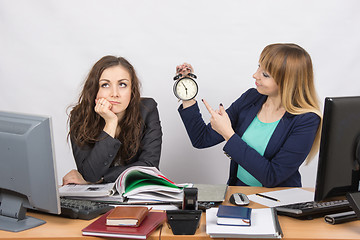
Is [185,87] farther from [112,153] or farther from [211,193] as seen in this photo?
[211,193]

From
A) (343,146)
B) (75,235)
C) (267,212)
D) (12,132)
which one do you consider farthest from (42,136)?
(343,146)

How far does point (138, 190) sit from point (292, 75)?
4.02ft

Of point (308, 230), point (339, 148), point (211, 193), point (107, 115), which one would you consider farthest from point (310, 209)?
point (107, 115)

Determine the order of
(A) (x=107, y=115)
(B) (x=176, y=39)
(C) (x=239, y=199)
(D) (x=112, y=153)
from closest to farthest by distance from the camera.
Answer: (C) (x=239, y=199) → (D) (x=112, y=153) → (A) (x=107, y=115) → (B) (x=176, y=39)

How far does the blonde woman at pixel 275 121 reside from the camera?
2.55 m

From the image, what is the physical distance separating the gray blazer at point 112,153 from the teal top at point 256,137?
60 cm

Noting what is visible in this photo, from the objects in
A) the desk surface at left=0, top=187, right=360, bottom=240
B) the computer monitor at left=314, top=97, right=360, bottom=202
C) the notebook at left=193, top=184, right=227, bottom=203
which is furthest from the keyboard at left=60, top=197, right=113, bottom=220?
the computer monitor at left=314, top=97, right=360, bottom=202

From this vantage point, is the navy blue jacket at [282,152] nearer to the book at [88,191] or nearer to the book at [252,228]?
the book at [252,228]

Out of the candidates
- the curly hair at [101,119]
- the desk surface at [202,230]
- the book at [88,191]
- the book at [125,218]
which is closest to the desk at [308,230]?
the desk surface at [202,230]

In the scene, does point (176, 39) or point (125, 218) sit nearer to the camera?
point (125, 218)

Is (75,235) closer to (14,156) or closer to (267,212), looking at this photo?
(14,156)

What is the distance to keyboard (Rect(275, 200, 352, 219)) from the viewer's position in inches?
76.1

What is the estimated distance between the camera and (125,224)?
1.76 meters

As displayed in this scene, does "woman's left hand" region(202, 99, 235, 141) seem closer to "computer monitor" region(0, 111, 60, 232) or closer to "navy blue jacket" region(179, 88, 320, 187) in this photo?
"navy blue jacket" region(179, 88, 320, 187)
